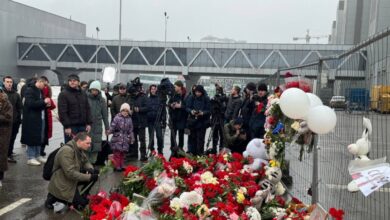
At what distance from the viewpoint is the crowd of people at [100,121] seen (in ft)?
18.8

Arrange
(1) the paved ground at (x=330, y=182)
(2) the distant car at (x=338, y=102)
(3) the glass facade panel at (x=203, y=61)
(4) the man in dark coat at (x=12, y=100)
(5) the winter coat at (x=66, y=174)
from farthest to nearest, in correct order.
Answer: (3) the glass facade panel at (x=203, y=61), (4) the man in dark coat at (x=12, y=100), (5) the winter coat at (x=66, y=174), (2) the distant car at (x=338, y=102), (1) the paved ground at (x=330, y=182)

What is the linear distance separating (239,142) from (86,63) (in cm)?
6875

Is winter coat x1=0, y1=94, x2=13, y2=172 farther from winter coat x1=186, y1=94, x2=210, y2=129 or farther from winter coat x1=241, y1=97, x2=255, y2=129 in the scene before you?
winter coat x1=241, y1=97, x2=255, y2=129

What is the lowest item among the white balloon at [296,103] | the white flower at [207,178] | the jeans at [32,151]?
the jeans at [32,151]

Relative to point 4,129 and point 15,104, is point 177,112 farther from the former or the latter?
point 4,129

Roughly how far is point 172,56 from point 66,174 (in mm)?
66032

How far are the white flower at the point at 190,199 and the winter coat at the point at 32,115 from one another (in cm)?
518

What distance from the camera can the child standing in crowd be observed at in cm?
827

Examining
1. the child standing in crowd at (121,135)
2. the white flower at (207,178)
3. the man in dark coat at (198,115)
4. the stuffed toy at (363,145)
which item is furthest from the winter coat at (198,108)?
the stuffed toy at (363,145)

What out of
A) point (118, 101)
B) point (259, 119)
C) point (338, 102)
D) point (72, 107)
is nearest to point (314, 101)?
point (338, 102)

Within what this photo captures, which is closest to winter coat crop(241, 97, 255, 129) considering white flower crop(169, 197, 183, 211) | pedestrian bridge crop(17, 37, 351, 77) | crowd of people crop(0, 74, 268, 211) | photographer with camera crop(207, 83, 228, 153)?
crowd of people crop(0, 74, 268, 211)

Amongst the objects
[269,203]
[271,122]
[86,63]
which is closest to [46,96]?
[271,122]

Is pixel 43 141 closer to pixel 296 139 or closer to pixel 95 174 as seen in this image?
pixel 95 174

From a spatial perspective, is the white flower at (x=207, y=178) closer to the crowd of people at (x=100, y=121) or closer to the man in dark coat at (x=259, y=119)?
the crowd of people at (x=100, y=121)
